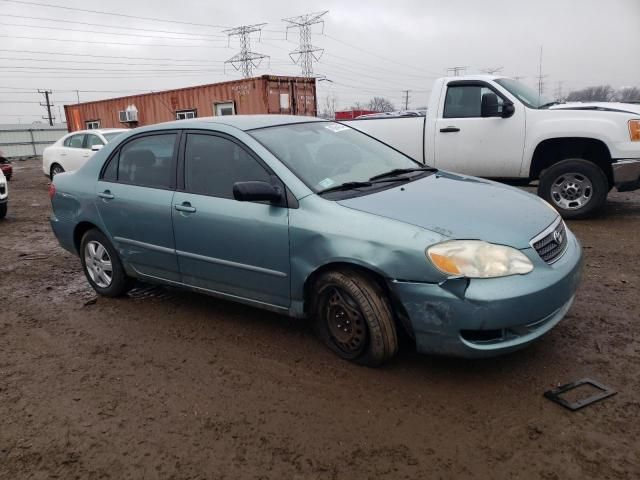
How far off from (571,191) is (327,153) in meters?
4.36

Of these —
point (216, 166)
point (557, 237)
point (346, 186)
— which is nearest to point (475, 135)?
point (557, 237)

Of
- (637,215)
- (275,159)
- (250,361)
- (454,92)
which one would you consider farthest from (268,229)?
(637,215)

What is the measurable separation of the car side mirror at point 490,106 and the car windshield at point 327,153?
3132 mm

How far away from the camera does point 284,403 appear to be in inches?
113

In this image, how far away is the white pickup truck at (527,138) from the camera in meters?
6.31

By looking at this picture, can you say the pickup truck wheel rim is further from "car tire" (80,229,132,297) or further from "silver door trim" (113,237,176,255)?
"car tire" (80,229,132,297)

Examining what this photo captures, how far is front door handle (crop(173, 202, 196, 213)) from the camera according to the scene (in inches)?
146

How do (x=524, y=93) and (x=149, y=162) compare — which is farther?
(x=524, y=93)

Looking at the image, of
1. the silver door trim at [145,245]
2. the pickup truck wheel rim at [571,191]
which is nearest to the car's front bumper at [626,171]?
the pickup truck wheel rim at [571,191]

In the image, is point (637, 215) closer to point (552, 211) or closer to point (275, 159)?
point (552, 211)

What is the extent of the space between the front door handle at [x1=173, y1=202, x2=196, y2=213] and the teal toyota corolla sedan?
1 centimetres

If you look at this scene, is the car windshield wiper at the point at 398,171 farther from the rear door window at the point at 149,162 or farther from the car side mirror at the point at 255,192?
the rear door window at the point at 149,162

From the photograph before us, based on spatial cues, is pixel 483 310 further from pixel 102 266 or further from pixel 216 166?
pixel 102 266

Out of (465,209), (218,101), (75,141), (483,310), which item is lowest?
(483,310)
